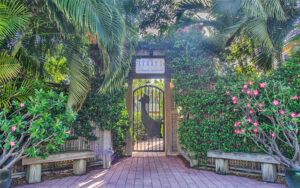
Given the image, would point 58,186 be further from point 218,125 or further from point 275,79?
point 275,79

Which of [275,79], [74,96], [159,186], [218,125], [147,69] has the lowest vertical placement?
[159,186]

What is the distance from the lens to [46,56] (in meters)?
4.29

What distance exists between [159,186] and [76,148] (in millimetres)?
2108

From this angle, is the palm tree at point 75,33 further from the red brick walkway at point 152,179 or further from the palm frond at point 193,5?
the palm frond at point 193,5

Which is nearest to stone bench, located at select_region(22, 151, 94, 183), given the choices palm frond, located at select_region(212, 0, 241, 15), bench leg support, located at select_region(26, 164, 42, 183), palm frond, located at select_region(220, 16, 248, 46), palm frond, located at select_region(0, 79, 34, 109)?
bench leg support, located at select_region(26, 164, 42, 183)

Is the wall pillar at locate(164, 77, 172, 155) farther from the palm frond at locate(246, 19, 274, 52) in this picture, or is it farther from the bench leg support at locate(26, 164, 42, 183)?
the bench leg support at locate(26, 164, 42, 183)

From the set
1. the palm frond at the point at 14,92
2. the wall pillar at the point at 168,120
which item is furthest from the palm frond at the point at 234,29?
the palm frond at the point at 14,92

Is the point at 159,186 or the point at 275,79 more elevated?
the point at 275,79

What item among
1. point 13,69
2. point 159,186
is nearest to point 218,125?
point 159,186

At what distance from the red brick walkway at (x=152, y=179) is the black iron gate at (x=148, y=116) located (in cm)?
177

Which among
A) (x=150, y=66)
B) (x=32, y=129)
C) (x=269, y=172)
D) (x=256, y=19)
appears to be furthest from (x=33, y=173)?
(x=256, y=19)

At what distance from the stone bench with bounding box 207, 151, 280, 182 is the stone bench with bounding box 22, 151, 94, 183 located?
8.79 feet

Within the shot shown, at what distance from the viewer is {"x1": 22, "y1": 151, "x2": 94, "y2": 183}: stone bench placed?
3.24 metres

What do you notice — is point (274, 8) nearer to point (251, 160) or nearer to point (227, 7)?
point (227, 7)
